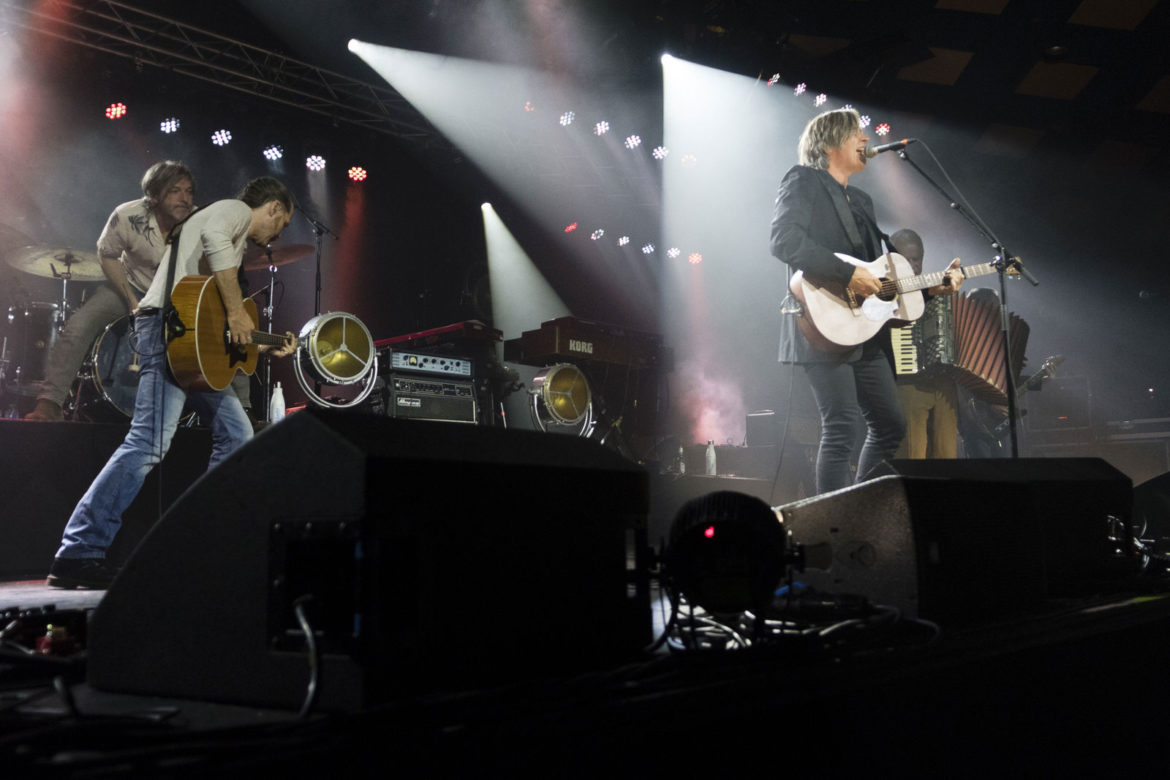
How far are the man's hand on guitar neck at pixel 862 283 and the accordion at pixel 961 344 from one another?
75 cm

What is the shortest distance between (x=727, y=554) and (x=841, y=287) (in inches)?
98.2

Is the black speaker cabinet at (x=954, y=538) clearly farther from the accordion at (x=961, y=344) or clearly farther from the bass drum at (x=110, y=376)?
the bass drum at (x=110, y=376)

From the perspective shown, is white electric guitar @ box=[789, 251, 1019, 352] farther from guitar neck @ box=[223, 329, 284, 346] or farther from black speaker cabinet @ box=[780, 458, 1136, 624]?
guitar neck @ box=[223, 329, 284, 346]

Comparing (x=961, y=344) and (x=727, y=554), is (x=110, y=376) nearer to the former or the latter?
(x=727, y=554)

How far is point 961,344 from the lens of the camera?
16.0ft

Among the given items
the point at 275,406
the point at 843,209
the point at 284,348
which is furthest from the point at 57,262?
the point at 843,209

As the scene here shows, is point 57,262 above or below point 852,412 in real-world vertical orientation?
above

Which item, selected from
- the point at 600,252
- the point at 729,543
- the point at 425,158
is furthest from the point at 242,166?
the point at 729,543

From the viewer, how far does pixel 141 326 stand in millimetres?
3133

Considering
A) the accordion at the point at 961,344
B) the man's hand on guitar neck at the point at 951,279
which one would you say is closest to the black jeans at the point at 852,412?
the man's hand on guitar neck at the point at 951,279

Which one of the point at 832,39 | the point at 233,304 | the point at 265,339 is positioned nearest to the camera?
the point at 233,304

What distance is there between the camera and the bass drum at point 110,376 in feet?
13.9

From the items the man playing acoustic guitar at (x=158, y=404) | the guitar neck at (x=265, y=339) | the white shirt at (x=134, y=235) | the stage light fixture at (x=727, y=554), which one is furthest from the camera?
the white shirt at (x=134, y=235)

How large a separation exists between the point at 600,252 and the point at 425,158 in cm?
237
